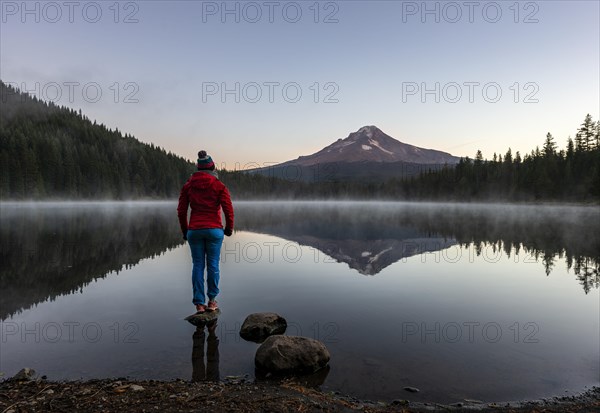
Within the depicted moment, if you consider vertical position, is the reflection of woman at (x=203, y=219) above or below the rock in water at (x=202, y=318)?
above

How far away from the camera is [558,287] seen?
44.3 feet

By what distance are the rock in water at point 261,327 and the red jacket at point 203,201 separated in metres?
2.66

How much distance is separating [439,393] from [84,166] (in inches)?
5965

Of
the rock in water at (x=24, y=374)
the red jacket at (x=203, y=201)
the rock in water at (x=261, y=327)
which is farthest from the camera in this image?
the red jacket at (x=203, y=201)

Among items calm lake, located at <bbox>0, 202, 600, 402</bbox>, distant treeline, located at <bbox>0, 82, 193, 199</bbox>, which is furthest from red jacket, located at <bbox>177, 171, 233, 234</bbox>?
distant treeline, located at <bbox>0, 82, 193, 199</bbox>

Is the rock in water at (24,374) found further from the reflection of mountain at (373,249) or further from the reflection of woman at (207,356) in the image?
the reflection of mountain at (373,249)

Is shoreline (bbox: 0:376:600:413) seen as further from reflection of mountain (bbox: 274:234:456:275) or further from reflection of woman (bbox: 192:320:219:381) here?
reflection of mountain (bbox: 274:234:456:275)

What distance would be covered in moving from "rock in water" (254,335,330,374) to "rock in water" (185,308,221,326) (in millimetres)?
2679

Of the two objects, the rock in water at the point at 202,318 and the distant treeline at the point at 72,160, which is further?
the distant treeline at the point at 72,160

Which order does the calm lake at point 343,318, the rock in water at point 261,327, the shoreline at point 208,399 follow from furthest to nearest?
the rock in water at point 261,327 < the calm lake at point 343,318 < the shoreline at point 208,399

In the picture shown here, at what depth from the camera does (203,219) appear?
963 cm

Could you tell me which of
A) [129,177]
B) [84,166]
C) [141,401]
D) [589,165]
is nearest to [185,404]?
[141,401]

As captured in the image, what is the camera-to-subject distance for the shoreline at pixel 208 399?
4.72 metres

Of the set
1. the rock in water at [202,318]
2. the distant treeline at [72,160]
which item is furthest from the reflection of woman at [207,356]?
the distant treeline at [72,160]
